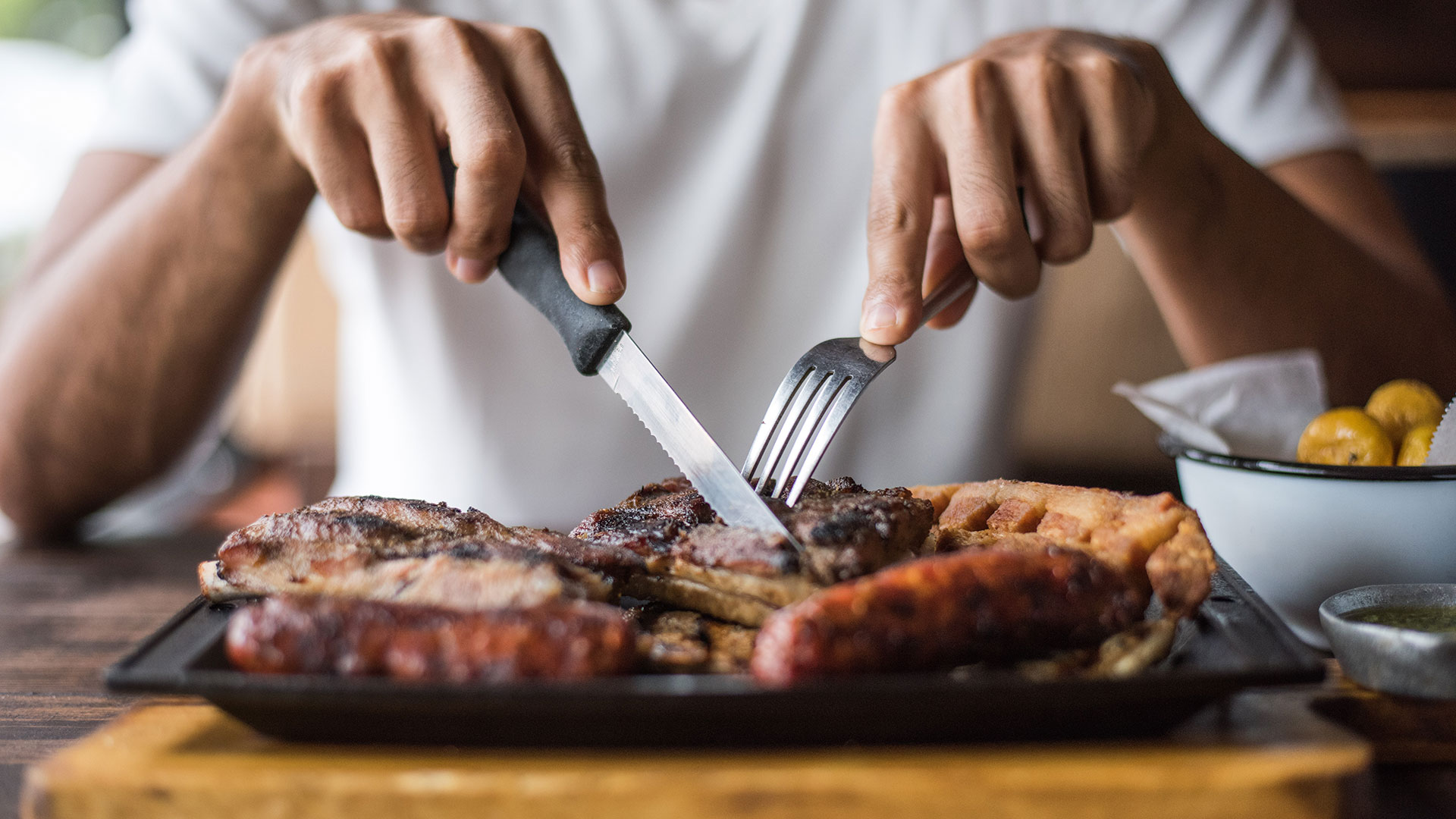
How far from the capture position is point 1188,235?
2.39 metres

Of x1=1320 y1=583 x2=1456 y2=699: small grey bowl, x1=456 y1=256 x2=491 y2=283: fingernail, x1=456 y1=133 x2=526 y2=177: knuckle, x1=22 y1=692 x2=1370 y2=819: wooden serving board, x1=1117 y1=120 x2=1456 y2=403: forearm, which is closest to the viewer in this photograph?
x1=22 y1=692 x2=1370 y2=819: wooden serving board

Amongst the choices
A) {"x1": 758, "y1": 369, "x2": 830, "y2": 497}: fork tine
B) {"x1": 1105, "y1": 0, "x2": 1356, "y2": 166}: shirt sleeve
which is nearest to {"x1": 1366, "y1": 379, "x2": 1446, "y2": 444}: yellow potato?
{"x1": 758, "y1": 369, "x2": 830, "y2": 497}: fork tine

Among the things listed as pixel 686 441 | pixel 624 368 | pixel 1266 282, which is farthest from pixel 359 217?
pixel 1266 282

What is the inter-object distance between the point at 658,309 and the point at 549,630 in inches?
86.0

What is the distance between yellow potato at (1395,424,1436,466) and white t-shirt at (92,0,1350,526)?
→ 153cm

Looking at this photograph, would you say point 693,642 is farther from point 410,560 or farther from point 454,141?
point 454,141

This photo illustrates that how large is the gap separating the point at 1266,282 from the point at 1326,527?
4.50ft

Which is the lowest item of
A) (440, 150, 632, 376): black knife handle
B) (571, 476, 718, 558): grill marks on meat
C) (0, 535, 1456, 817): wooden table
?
(0, 535, 1456, 817): wooden table

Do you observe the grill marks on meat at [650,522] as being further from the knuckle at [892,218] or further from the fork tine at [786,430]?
the knuckle at [892,218]

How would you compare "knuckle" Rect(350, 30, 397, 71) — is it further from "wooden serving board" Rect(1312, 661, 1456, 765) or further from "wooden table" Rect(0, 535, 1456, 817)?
"wooden serving board" Rect(1312, 661, 1456, 765)

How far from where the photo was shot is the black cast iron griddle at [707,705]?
31.4 inches

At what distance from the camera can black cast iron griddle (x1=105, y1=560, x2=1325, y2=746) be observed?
2.61 feet

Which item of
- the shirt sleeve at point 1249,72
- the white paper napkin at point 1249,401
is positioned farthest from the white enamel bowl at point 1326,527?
the shirt sleeve at point 1249,72

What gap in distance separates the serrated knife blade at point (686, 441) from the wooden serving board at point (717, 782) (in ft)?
1.05
